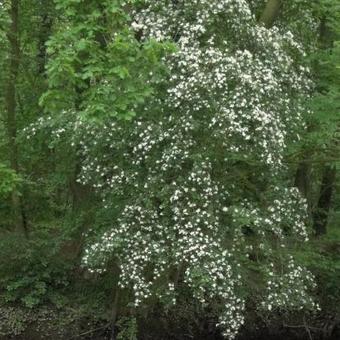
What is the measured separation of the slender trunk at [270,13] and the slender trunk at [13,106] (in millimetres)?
4755

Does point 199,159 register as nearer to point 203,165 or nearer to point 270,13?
point 203,165

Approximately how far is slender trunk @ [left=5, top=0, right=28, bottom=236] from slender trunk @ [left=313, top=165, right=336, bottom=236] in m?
6.55

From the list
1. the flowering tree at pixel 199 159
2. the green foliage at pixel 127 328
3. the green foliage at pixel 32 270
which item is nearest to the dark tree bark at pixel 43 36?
the green foliage at pixel 32 270

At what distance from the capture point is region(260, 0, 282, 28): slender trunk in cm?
1029

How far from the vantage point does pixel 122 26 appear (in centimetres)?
826

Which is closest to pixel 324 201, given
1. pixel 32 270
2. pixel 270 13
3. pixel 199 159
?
pixel 270 13

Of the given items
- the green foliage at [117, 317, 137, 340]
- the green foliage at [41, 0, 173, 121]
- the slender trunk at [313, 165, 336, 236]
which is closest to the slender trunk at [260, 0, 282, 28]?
the green foliage at [41, 0, 173, 121]

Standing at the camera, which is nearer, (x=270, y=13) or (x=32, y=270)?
(x=270, y=13)

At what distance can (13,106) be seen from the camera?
11.8m

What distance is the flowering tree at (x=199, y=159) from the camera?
766cm

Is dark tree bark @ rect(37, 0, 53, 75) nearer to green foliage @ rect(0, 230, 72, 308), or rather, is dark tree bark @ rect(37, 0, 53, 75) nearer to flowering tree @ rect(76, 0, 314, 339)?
green foliage @ rect(0, 230, 72, 308)

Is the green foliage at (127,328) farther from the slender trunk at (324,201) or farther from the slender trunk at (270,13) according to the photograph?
the slender trunk at (270,13)

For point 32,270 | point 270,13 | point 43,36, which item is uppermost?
point 43,36

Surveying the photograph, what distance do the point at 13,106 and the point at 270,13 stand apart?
536 centimetres
